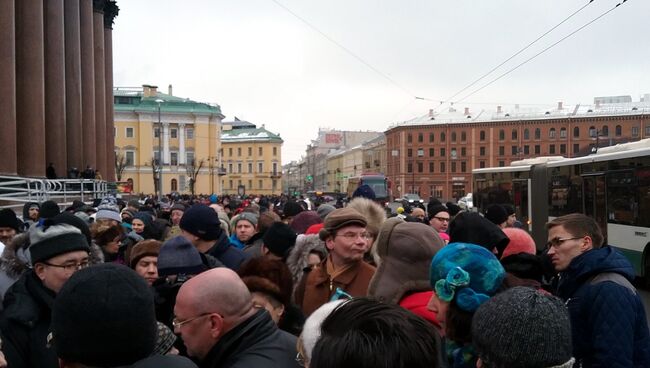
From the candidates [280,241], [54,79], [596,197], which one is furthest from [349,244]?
[54,79]

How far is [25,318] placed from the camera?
10.7 ft

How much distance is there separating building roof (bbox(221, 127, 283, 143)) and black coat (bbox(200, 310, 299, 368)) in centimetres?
12286

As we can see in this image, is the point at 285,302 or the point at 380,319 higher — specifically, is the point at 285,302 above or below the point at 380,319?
below

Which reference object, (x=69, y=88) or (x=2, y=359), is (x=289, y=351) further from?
(x=69, y=88)

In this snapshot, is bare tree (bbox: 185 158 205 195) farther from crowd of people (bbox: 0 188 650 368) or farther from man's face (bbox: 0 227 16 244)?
crowd of people (bbox: 0 188 650 368)

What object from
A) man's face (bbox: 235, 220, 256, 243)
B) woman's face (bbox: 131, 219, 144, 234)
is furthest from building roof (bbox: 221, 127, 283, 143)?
man's face (bbox: 235, 220, 256, 243)

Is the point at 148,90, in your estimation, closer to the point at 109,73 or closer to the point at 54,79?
the point at 109,73

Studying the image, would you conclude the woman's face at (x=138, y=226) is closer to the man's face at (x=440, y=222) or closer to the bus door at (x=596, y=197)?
the man's face at (x=440, y=222)

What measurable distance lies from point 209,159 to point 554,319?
97287mm

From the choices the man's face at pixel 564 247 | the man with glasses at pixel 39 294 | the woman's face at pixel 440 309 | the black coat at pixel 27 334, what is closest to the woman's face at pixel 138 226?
the man with glasses at pixel 39 294

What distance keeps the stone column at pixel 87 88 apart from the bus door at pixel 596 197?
2406 cm

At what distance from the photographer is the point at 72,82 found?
2856 cm

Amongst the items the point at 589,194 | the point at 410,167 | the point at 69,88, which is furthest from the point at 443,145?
the point at 589,194

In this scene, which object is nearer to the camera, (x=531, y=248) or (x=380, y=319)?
(x=380, y=319)
